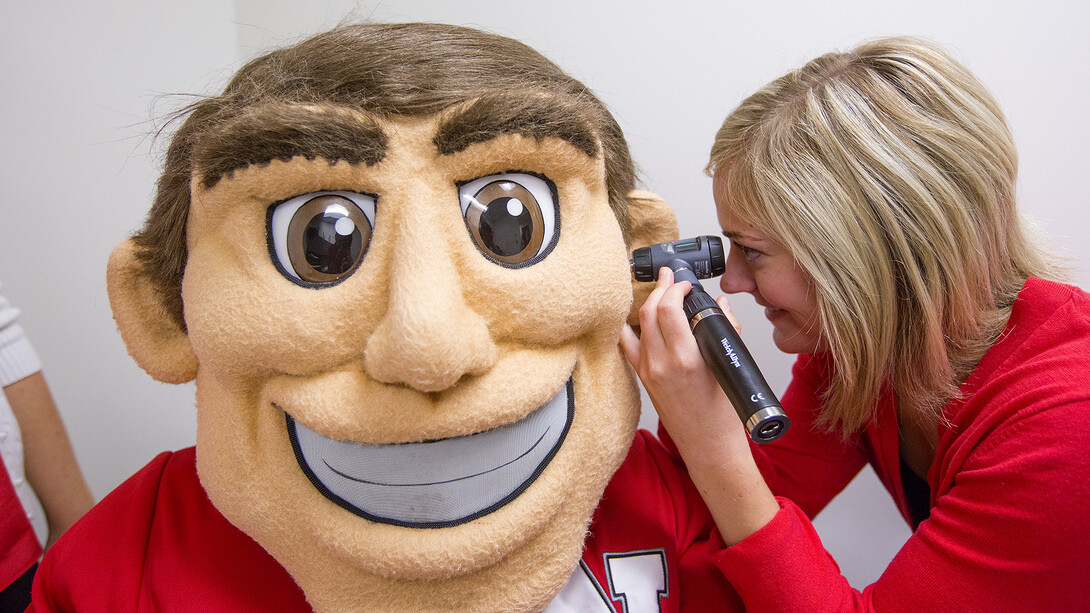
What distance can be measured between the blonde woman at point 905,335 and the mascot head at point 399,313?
18cm

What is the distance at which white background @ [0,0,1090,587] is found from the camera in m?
0.98

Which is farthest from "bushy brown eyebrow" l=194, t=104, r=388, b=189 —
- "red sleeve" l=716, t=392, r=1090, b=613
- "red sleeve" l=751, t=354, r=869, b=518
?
"red sleeve" l=751, t=354, r=869, b=518

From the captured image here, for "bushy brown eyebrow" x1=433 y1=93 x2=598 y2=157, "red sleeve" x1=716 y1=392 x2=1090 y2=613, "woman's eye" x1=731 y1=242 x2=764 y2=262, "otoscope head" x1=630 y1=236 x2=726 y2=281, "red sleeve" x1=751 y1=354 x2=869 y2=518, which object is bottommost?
"red sleeve" x1=751 y1=354 x2=869 y2=518

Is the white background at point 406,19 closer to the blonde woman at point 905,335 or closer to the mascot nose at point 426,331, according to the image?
the blonde woman at point 905,335

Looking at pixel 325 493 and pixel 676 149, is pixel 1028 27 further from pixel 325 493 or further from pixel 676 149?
pixel 325 493

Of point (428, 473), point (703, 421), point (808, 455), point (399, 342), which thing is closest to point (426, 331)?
point (399, 342)

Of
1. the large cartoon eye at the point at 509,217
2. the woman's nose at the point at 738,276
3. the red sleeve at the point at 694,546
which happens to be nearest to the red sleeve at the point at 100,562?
the large cartoon eye at the point at 509,217

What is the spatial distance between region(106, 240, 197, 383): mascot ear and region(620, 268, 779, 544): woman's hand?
0.51 metres

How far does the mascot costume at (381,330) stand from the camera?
2.03 ft

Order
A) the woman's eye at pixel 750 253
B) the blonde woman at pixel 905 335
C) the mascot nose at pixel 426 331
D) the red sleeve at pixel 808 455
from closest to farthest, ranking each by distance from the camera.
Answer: the mascot nose at pixel 426 331
the blonde woman at pixel 905 335
the woman's eye at pixel 750 253
the red sleeve at pixel 808 455

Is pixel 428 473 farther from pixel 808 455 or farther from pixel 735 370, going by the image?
pixel 808 455

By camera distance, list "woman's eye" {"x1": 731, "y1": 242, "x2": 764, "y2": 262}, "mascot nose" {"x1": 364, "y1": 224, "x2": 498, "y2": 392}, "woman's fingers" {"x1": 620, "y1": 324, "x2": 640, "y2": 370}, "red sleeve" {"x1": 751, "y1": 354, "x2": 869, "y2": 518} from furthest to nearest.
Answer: "red sleeve" {"x1": 751, "y1": 354, "x2": 869, "y2": 518} < "woman's eye" {"x1": 731, "y1": 242, "x2": 764, "y2": 262} < "woman's fingers" {"x1": 620, "y1": 324, "x2": 640, "y2": 370} < "mascot nose" {"x1": 364, "y1": 224, "x2": 498, "y2": 392}

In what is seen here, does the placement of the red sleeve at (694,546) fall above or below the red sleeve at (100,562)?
below

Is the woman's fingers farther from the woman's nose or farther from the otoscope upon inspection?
the woman's nose
